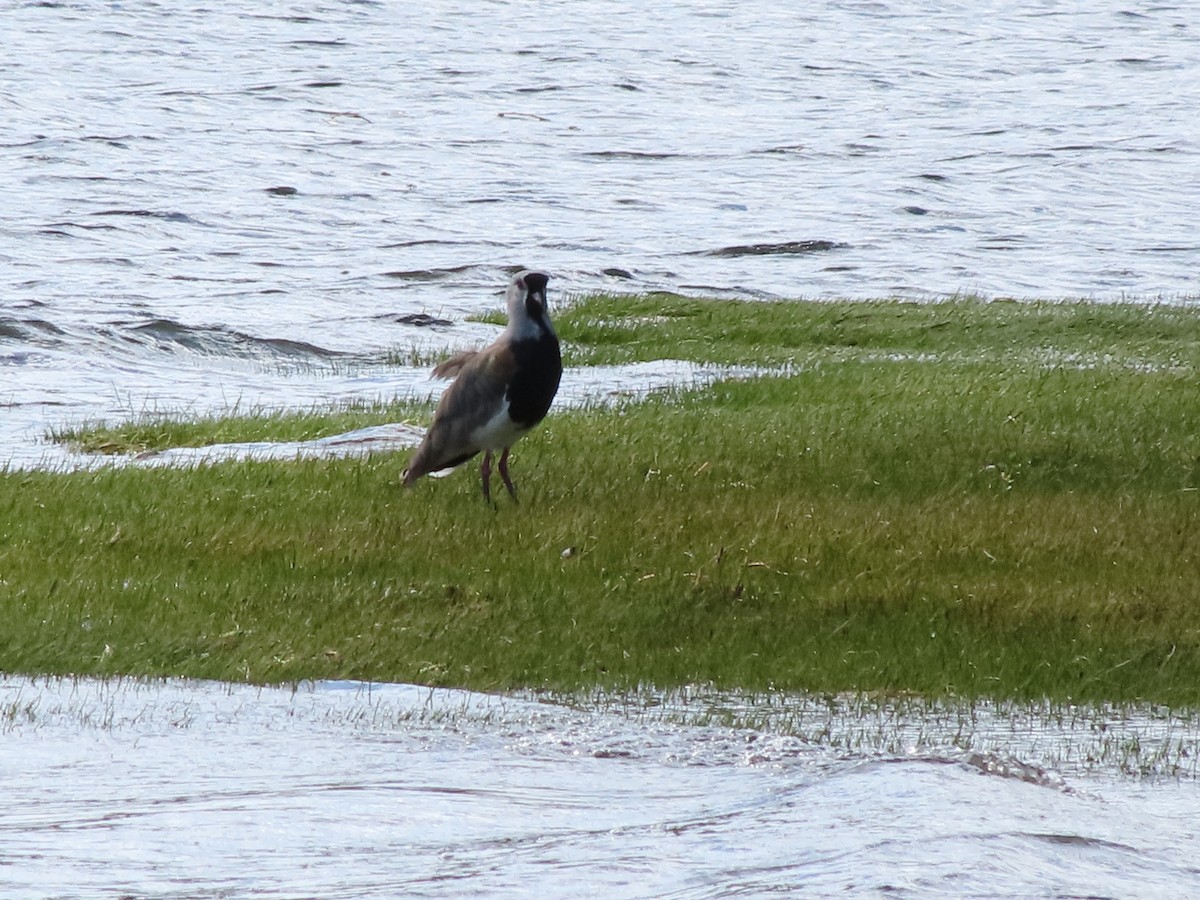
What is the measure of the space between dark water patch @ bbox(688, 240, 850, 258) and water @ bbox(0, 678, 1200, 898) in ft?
81.4

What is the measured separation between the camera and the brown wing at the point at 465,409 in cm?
1267

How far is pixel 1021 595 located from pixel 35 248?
23433 mm

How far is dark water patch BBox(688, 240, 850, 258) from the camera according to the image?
1332 inches

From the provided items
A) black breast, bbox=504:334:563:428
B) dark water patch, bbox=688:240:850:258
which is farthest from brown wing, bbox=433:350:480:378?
dark water patch, bbox=688:240:850:258

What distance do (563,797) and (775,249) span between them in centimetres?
2771

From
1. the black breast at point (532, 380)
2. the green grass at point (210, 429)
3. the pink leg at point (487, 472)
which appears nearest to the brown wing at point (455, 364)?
the pink leg at point (487, 472)

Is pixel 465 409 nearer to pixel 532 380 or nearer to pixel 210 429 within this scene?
pixel 532 380

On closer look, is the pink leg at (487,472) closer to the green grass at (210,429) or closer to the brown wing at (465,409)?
the brown wing at (465,409)

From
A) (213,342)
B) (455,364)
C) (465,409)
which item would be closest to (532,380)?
(465,409)

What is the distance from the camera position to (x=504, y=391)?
12.6 metres

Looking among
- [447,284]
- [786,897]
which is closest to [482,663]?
[786,897]

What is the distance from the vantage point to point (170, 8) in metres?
54.4

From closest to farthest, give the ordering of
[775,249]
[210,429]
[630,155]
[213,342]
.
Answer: [210,429] < [213,342] < [775,249] < [630,155]

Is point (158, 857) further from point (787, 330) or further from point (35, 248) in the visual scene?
point (35, 248)
